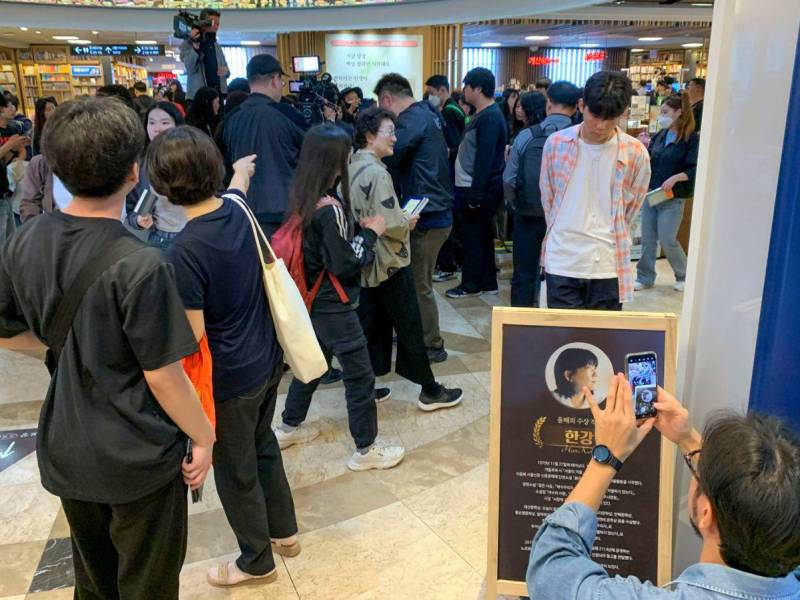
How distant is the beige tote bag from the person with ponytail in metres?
3.59

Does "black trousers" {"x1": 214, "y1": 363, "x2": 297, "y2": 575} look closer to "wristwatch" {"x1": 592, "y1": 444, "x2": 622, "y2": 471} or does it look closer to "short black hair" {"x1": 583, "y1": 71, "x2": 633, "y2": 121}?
"wristwatch" {"x1": 592, "y1": 444, "x2": 622, "y2": 471}

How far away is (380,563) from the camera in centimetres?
239

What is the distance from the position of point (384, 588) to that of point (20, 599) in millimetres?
1211

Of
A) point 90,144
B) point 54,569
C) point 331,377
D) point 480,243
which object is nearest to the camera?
point 90,144

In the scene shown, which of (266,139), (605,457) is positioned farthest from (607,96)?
(266,139)

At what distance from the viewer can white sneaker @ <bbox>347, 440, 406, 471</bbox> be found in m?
A: 2.96

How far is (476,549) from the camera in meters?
2.44

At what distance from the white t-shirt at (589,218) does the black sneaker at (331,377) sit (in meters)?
1.65

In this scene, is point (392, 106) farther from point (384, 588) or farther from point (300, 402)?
point (384, 588)

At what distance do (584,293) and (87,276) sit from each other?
79.3 inches

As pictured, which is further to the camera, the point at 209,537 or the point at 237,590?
the point at 209,537

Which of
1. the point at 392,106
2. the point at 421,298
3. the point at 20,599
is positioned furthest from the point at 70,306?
the point at 392,106

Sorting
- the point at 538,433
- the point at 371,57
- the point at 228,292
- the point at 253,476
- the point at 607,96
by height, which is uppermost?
the point at 371,57

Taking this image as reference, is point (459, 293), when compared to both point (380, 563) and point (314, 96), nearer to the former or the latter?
point (314, 96)
